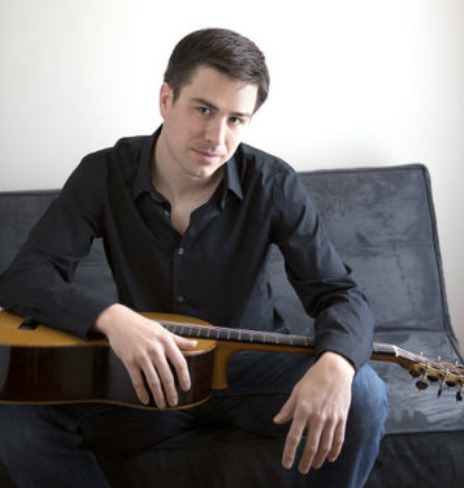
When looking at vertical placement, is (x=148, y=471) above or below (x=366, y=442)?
below

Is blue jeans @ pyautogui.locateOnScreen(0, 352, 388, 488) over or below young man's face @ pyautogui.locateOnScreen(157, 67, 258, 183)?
below

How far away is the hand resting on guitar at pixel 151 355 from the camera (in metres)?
A: 1.26

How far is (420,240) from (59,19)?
1.39 metres

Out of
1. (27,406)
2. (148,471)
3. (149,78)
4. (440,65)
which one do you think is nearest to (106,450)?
(148,471)

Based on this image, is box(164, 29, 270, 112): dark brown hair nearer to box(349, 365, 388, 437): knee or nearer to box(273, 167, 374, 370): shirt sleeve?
box(273, 167, 374, 370): shirt sleeve

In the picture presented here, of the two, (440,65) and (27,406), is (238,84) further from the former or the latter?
(440,65)

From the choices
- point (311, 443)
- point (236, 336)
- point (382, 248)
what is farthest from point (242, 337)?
point (382, 248)

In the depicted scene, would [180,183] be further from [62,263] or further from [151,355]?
[151,355]

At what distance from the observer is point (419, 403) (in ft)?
5.41

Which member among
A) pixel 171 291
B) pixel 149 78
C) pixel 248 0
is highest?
pixel 248 0

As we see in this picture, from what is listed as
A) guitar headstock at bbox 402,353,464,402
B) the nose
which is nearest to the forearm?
the nose

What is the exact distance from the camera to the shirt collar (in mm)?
1569

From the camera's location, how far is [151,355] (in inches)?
49.8

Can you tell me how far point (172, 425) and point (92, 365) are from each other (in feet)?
0.95
